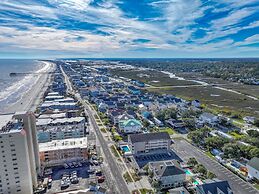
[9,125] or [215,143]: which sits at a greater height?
[9,125]

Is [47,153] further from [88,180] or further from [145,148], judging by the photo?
[145,148]

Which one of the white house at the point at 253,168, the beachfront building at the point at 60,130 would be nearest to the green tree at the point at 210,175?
the white house at the point at 253,168

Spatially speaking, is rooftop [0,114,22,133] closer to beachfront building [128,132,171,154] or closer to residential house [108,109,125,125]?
beachfront building [128,132,171,154]

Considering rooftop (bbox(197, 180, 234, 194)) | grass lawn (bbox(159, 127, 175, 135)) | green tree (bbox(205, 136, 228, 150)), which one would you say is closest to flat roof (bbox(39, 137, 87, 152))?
grass lawn (bbox(159, 127, 175, 135))

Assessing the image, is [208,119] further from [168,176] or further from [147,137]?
[168,176]

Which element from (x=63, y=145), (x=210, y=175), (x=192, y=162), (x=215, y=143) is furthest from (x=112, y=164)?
(x=215, y=143)

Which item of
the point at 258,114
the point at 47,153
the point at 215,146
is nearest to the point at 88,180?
the point at 47,153

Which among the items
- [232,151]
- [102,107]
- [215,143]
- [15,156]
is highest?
[15,156]
